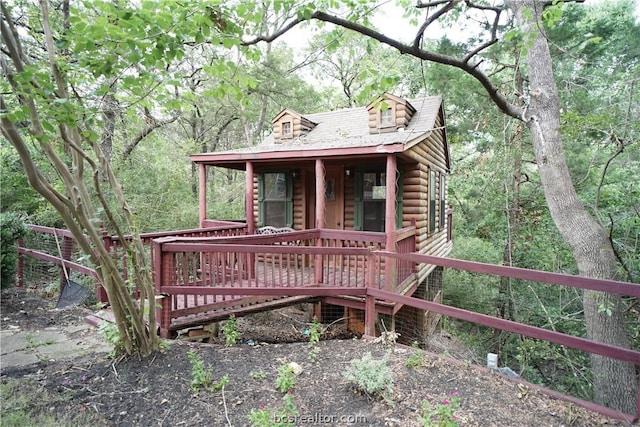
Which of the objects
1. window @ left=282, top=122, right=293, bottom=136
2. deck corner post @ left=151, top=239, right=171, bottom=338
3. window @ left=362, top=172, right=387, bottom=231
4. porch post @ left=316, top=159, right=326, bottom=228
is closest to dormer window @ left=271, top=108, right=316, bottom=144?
window @ left=282, top=122, right=293, bottom=136

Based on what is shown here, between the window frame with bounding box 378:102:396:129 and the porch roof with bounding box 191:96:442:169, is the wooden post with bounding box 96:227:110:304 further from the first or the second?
the window frame with bounding box 378:102:396:129

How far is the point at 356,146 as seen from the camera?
5.78m

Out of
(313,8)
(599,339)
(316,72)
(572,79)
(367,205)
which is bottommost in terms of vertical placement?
(599,339)

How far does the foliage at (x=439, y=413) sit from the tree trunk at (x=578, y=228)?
2.91 m

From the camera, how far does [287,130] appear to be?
9062mm

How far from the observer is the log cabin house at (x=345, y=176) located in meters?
6.84

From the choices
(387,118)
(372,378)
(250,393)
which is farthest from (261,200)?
(372,378)

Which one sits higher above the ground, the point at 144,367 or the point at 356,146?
the point at 356,146

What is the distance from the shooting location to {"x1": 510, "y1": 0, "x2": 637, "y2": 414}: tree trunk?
450 cm

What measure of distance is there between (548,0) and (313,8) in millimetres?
4173

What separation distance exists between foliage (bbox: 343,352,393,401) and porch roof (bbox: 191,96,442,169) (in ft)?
11.1

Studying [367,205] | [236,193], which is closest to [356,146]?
[367,205]

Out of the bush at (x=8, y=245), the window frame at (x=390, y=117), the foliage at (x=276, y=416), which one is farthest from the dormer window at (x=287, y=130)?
the foliage at (x=276, y=416)

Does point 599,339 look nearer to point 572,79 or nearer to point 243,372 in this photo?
point 243,372
